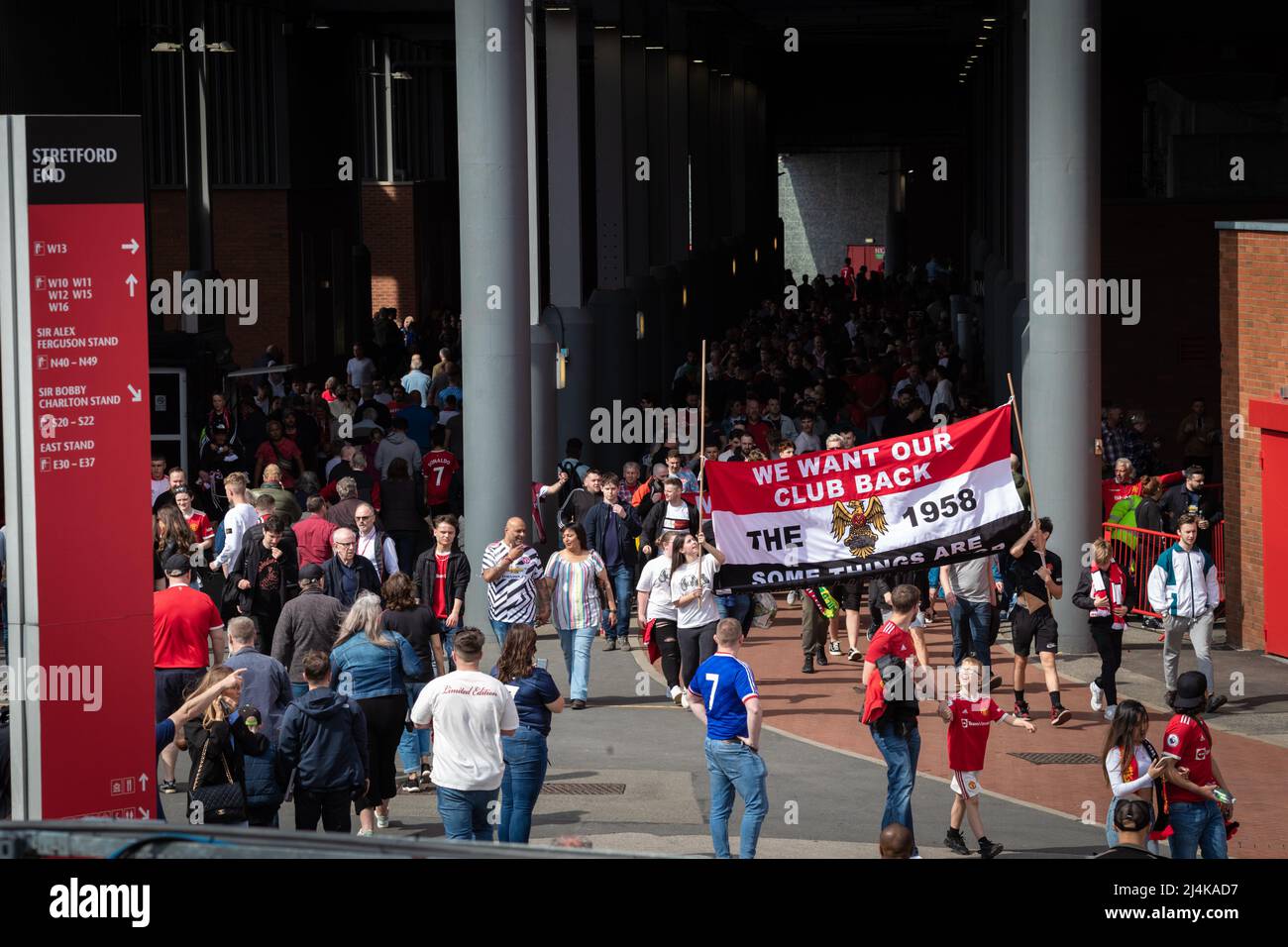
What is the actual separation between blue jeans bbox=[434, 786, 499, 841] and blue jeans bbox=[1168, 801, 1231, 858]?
3.76 m

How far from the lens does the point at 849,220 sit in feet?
269

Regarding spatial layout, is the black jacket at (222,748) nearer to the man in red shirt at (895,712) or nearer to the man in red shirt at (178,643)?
the man in red shirt at (178,643)

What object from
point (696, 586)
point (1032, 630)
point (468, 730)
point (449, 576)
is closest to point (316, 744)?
point (468, 730)

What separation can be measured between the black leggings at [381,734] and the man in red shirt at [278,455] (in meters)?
9.91

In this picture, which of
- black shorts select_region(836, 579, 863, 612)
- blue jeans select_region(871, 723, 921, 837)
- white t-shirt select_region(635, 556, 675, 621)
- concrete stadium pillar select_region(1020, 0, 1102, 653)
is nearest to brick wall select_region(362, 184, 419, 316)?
concrete stadium pillar select_region(1020, 0, 1102, 653)

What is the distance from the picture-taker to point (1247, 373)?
1958 centimetres

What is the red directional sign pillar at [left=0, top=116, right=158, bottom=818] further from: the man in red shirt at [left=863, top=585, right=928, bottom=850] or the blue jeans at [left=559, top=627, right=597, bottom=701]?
the blue jeans at [left=559, top=627, right=597, bottom=701]

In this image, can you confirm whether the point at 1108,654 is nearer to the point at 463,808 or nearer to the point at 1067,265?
the point at 1067,265

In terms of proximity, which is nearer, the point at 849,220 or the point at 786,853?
the point at 786,853

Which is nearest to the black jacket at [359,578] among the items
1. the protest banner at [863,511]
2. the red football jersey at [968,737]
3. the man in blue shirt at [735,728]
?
the protest banner at [863,511]

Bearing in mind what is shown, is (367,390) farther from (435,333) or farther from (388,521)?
(435,333)

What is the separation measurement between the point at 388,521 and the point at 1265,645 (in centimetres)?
923

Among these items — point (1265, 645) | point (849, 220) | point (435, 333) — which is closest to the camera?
point (1265, 645)
